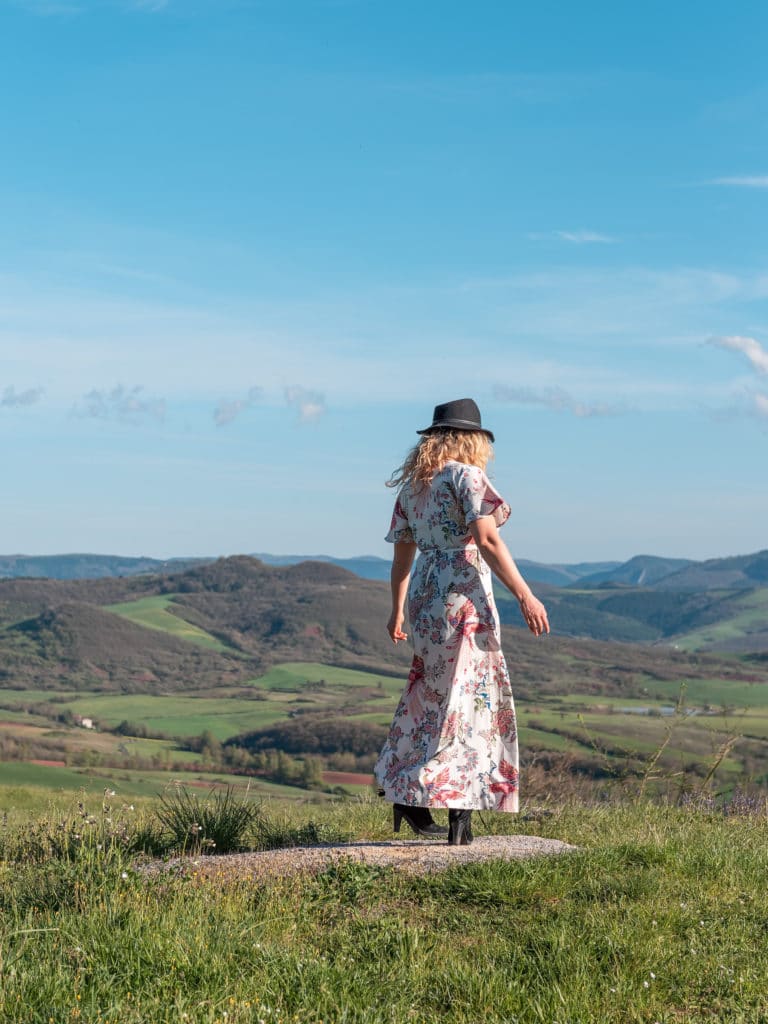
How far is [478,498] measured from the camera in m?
6.60

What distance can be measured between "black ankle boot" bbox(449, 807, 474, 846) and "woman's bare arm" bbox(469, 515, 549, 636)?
1249 millimetres

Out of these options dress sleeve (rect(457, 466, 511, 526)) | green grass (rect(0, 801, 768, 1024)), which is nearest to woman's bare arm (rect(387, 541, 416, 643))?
dress sleeve (rect(457, 466, 511, 526))

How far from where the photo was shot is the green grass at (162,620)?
11369cm

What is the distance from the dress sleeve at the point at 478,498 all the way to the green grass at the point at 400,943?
6.64 ft

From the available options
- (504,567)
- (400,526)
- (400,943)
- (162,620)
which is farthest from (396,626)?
(162,620)

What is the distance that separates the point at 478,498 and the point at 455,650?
95 centimetres

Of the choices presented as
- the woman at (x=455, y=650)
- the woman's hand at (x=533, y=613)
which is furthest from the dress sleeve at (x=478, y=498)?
the woman's hand at (x=533, y=613)

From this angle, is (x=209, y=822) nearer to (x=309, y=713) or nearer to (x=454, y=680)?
(x=454, y=680)

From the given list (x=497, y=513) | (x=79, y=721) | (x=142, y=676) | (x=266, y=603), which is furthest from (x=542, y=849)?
(x=266, y=603)

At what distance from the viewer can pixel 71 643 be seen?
10406 cm

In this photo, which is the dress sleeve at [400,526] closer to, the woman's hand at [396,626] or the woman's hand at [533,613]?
the woman's hand at [396,626]

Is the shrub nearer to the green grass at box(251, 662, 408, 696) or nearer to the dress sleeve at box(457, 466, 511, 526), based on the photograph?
the dress sleeve at box(457, 466, 511, 526)

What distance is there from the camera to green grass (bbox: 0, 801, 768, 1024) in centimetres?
412

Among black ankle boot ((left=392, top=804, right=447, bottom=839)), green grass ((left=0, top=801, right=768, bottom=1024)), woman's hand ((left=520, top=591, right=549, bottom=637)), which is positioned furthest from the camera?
black ankle boot ((left=392, top=804, right=447, bottom=839))
